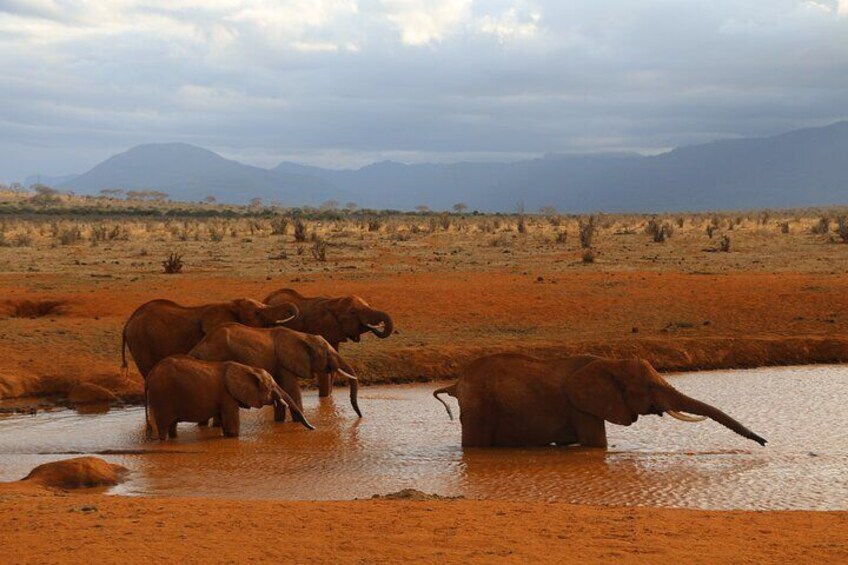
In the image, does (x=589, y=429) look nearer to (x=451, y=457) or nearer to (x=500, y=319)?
(x=451, y=457)

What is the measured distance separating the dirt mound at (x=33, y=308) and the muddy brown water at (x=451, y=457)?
27.9ft

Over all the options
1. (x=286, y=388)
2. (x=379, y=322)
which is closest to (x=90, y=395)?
(x=286, y=388)

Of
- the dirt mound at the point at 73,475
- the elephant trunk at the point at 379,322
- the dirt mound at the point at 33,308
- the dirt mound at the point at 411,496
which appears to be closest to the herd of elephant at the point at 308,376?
the elephant trunk at the point at 379,322

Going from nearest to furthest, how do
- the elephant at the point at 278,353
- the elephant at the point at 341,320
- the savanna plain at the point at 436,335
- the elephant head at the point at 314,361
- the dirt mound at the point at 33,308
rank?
the savanna plain at the point at 436,335 → the elephant at the point at 278,353 → the elephant head at the point at 314,361 → the elephant at the point at 341,320 → the dirt mound at the point at 33,308

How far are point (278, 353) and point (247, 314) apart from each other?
1614 millimetres

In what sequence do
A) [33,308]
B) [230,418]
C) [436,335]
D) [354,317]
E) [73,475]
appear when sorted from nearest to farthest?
[73,475]
[230,418]
[354,317]
[436,335]
[33,308]

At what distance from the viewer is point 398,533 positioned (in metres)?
8.02

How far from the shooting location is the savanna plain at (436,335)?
7.75m

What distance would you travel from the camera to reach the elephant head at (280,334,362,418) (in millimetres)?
14188

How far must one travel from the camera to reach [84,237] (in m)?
48.6

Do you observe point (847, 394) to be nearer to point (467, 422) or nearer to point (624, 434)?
point (624, 434)

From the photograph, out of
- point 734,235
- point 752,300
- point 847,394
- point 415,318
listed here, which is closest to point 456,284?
point 415,318

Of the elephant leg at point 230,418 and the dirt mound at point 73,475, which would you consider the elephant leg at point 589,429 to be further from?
the dirt mound at point 73,475

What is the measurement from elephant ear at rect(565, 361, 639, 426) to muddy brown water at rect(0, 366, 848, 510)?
430mm
